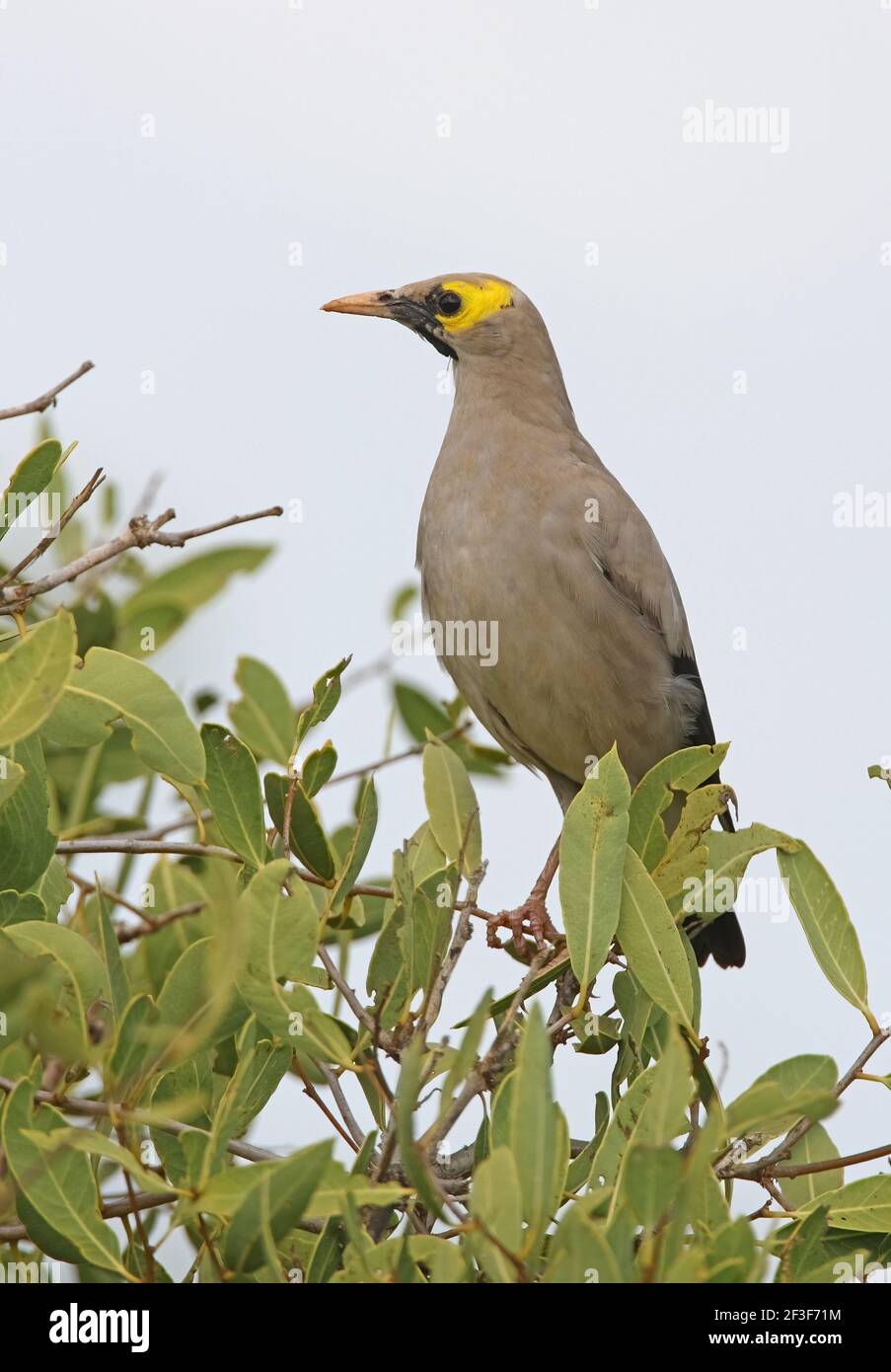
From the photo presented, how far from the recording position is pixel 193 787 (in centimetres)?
297

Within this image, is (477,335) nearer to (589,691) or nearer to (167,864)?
(589,691)

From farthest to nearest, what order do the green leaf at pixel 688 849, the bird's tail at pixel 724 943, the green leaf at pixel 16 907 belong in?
the bird's tail at pixel 724 943
the green leaf at pixel 688 849
the green leaf at pixel 16 907

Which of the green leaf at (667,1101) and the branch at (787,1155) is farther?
the branch at (787,1155)

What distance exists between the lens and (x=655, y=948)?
2760 mm

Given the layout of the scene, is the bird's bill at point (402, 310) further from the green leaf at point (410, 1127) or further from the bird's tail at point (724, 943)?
the green leaf at point (410, 1127)

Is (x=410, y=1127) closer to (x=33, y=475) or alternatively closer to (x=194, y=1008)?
(x=194, y=1008)

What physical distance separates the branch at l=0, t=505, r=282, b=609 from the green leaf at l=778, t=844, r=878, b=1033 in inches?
46.1

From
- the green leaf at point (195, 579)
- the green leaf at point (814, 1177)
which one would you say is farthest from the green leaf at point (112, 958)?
the green leaf at point (195, 579)

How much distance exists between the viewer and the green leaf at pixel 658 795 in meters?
3.04

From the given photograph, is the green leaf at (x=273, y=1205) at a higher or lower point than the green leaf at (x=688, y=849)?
lower

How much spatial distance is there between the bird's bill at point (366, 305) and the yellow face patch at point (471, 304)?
0.64ft

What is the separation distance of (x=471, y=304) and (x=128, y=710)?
3.56 meters

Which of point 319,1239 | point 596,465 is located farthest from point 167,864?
point 596,465
